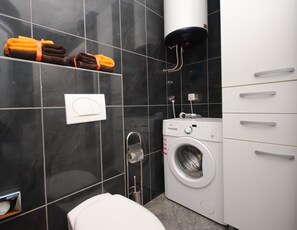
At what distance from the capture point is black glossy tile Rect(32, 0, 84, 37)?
3.05 feet

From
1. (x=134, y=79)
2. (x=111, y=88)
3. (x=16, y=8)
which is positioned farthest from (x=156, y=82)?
(x=16, y=8)

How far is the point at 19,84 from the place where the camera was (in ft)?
2.45

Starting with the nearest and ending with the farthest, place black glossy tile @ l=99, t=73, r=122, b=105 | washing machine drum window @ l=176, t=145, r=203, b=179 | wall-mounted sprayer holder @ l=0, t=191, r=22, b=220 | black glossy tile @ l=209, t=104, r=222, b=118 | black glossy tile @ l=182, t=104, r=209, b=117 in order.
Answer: wall-mounted sprayer holder @ l=0, t=191, r=22, b=220 → black glossy tile @ l=99, t=73, r=122, b=105 → washing machine drum window @ l=176, t=145, r=203, b=179 → black glossy tile @ l=209, t=104, r=222, b=118 → black glossy tile @ l=182, t=104, r=209, b=117

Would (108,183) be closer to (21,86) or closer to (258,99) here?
(21,86)

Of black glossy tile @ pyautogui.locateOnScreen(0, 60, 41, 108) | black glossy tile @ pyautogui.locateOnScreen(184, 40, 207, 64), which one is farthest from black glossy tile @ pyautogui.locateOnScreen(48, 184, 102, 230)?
black glossy tile @ pyautogui.locateOnScreen(184, 40, 207, 64)

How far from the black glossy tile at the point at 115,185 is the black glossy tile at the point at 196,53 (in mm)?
1491

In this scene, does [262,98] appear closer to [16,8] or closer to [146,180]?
[146,180]

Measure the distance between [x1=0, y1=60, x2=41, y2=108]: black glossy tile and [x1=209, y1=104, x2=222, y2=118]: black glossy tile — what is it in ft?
5.21

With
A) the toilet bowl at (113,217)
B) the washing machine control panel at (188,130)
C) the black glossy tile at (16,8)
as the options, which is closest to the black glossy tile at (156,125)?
the washing machine control panel at (188,130)

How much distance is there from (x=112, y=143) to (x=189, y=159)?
2.76ft

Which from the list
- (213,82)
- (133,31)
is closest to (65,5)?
(133,31)

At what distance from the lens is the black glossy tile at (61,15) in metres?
0.93

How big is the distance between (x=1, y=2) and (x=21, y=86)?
47 centimetres

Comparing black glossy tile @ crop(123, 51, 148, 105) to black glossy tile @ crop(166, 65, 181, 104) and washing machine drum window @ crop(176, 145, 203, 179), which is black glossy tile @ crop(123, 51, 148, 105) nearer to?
black glossy tile @ crop(166, 65, 181, 104)
